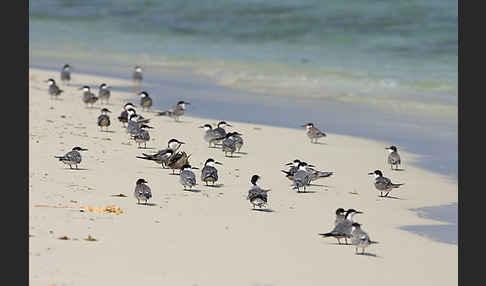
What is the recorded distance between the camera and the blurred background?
2033 cm

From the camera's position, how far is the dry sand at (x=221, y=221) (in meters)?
8.74

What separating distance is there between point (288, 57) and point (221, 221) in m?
22.9

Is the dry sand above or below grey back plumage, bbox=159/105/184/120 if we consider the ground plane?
below

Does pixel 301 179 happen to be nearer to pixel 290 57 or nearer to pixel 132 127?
pixel 132 127

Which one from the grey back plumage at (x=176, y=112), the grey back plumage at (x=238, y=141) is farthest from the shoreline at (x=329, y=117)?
the grey back plumage at (x=238, y=141)

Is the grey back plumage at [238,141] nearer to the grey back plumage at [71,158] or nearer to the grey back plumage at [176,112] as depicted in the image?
the grey back plumage at [71,158]

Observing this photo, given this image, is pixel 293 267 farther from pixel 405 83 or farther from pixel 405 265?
pixel 405 83

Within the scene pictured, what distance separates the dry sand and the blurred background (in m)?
2.26

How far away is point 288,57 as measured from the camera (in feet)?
109

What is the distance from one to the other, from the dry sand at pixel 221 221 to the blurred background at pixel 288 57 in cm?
226

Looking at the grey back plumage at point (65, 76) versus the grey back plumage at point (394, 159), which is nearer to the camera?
the grey back plumage at point (394, 159)

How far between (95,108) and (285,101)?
5086mm

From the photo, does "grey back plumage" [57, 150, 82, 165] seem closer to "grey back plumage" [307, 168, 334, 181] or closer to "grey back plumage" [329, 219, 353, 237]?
"grey back plumage" [307, 168, 334, 181]

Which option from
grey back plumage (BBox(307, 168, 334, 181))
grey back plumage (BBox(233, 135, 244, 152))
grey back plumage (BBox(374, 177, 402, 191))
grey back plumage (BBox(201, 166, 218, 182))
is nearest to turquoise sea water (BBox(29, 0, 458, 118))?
grey back plumage (BBox(233, 135, 244, 152))
